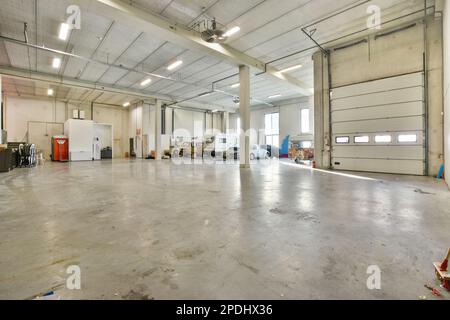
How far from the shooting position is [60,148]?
1401 centimetres

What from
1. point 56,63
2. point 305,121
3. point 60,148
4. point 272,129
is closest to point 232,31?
point 56,63

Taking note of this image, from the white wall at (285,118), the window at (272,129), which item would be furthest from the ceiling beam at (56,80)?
the window at (272,129)

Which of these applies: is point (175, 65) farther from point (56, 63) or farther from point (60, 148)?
point (60, 148)

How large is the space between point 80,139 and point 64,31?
8.76 metres

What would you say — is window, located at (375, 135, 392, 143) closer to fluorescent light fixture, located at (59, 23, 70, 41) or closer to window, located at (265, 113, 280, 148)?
window, located at (265, 113, 280, 148)

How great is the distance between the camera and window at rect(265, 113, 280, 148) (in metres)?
18.6

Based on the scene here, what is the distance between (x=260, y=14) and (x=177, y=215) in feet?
21.7

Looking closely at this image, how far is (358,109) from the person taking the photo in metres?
8.18

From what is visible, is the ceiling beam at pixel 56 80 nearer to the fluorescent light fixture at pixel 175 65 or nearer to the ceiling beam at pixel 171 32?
the fluorescent light fixture at pixel 175 65

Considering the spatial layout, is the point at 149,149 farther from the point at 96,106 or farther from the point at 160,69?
the point at 160,69

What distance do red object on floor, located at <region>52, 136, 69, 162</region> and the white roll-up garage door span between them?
15940 mm

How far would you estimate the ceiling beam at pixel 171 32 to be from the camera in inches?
231
